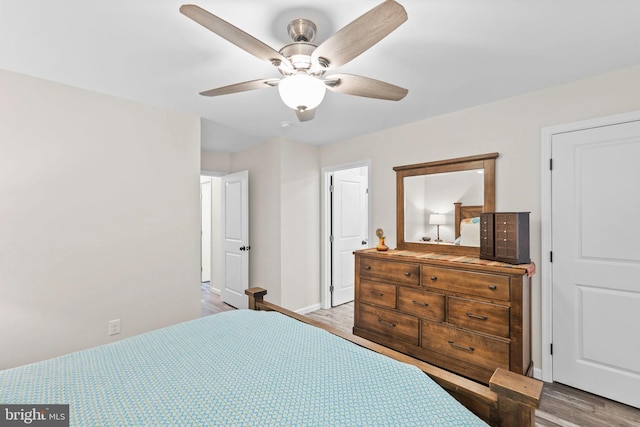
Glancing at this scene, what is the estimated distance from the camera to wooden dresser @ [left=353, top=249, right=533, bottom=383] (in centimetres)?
216

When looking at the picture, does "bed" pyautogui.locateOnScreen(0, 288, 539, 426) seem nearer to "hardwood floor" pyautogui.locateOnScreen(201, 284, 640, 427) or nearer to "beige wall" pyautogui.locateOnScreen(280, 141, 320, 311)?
"hardwood floor" pyautogui.locateOnScreen(201, 284, 640, 427)

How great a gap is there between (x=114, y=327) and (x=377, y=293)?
2.37 metres

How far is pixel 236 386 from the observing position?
102cm

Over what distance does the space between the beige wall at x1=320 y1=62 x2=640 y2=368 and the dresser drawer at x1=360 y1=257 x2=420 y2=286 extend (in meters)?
0.55

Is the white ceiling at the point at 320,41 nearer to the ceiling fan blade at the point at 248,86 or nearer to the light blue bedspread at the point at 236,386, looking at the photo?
the ceiling fan blade at the point at 248,86

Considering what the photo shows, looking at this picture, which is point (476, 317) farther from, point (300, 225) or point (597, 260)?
point (300, 225)

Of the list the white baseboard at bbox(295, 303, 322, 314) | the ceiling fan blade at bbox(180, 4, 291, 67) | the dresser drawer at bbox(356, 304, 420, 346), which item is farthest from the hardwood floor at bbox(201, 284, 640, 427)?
the ceiling fan blade at bbox(180, 4, 291, 67)

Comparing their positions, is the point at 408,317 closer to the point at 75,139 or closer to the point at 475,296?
the point at 475,296

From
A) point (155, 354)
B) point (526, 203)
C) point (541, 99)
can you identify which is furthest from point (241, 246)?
point (541, 99)

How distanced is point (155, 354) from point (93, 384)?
0.80ft

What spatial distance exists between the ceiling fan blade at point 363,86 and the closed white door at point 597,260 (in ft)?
5.28

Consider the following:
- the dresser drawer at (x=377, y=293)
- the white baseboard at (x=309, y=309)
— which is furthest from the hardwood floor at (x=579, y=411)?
the white baseboard at (x=309, y=309)

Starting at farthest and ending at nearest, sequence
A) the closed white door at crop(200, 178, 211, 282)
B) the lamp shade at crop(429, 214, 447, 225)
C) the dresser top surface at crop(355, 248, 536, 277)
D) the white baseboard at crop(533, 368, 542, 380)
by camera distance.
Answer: the closed white door at crop(200, 178, 211, 282) → the lamp shade at crop(429, 214, 447, 225) → the white baseboard at crop(533, 368, 542, 380) → the dresser top surface at crop(355, 248, 536, 277)

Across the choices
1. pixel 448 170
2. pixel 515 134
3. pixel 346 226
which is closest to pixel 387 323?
pixel 448 170
